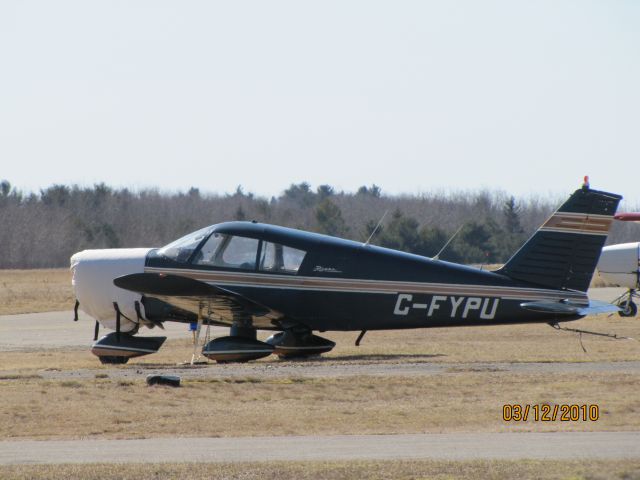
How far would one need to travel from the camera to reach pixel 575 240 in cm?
1670

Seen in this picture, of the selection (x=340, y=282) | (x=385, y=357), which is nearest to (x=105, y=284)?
(x=340, y=282)

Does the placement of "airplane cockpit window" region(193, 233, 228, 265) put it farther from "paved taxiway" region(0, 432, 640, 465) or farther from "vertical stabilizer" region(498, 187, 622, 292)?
"paved taxiway" region(0, 432, 640, 465)

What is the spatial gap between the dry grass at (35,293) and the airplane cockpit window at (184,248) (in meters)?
20.4

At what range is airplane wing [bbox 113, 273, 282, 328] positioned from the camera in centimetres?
1658

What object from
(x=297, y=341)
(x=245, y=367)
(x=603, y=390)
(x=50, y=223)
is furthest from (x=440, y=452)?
(x=50, y=223)

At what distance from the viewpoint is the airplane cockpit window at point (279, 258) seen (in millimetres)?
17406

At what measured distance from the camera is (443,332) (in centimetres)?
2589

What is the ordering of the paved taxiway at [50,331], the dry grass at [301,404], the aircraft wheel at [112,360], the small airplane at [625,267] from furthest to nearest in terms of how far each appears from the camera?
the small airplane at [625,267] → the paved taxiway at [50,331] → the aircraft wheel at [112,360] → the dry grass at [301,404]

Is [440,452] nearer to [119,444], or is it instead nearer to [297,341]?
[119,444]

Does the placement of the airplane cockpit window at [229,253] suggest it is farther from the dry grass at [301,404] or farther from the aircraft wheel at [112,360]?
the dry grass at [301,404]

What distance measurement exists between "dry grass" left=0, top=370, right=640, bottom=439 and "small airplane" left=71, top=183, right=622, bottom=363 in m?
2.05

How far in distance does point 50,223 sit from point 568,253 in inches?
2992
